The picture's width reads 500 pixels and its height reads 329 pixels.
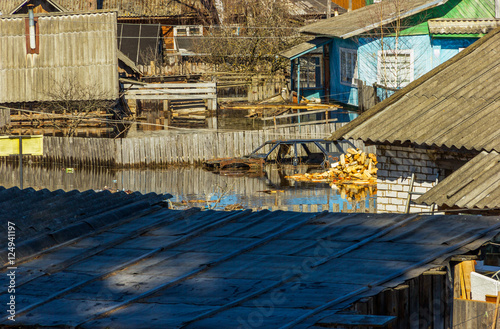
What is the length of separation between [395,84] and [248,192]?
9618mm

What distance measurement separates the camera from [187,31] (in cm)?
5278

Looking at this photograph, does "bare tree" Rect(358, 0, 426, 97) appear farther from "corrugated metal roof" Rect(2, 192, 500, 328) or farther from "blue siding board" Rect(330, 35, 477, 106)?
"corrugated metal roof" Rect(2, 192, 500, 328)

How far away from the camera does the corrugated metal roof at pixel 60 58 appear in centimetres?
3334

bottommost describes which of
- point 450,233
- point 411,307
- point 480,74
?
point 411,307

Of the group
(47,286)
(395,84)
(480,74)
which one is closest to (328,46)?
(395,84)

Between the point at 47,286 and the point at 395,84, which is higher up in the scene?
the point at 395,84

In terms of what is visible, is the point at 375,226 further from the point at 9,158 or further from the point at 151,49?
the point at 151,49

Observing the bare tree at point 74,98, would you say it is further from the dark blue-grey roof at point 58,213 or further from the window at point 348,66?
the dark blue-grey roof at point 58,213

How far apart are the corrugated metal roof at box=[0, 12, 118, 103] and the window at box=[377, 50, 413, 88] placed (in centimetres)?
1257

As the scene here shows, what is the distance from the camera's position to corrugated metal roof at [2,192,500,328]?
5.86 meters

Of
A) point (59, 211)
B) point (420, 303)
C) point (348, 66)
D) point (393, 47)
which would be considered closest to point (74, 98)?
point (348, 66)

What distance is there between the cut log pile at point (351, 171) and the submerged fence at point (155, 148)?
6.75 feet

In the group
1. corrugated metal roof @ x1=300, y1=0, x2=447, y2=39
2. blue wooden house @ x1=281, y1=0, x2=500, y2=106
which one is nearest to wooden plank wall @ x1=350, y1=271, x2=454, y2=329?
blue wooden house @ x1=281, y1=0, x2=500, y2=106

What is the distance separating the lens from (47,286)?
681 centimetres
